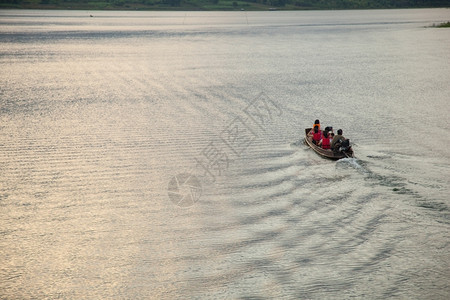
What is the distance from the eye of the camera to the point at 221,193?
1961cm

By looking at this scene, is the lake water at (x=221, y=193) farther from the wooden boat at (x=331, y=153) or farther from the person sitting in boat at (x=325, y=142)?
the person sitting in boat at (x=325, y=142)

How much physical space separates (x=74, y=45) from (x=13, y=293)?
79.9 metres

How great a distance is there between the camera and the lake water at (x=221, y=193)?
45.0 feet

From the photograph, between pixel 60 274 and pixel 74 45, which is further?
pixel 74 45

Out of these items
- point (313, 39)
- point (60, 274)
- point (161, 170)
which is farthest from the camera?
point (313, 39)

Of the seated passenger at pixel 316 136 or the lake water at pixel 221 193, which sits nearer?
the lake water at pixel 221 193

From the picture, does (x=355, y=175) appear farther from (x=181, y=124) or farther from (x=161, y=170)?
(x=181, y=124)

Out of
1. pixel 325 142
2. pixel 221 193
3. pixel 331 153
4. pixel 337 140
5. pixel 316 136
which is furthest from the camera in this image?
pixel 316 136

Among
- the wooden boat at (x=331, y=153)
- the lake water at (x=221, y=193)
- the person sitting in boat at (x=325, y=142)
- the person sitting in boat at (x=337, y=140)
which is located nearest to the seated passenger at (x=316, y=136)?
the wooden boat at (x=331, y=153)

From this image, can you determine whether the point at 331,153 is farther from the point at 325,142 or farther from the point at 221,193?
the point at 221,193

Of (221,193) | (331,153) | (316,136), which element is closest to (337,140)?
(331,153)

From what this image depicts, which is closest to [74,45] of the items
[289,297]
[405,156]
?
[405,156]

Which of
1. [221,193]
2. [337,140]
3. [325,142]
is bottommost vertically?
[221,193]

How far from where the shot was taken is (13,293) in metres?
13.2
